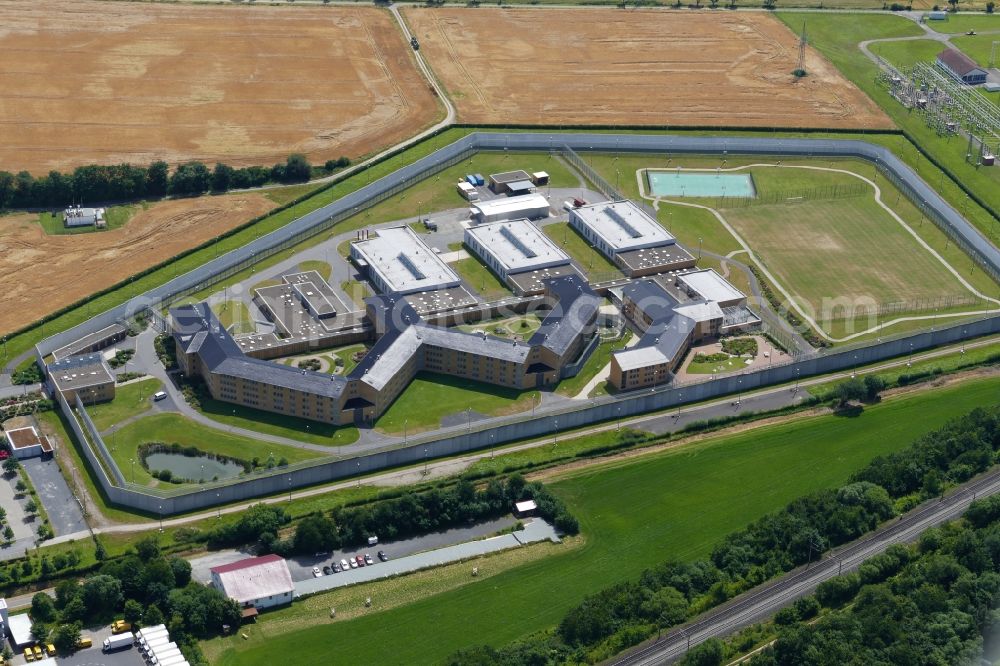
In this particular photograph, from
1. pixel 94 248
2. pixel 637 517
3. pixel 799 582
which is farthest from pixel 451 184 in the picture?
pixel 799 582

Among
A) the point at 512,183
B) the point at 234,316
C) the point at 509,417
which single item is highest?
the point at 234,316

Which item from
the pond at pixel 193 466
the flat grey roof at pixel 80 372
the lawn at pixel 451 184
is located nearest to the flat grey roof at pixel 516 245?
the lawn at pixel 451 184

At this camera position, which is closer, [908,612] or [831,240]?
[908,612]

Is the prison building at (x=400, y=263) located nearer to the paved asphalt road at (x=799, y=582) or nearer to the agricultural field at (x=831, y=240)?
the agricultural field at (x=831, y=240)

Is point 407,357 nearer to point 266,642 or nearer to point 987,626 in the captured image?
point 266,642

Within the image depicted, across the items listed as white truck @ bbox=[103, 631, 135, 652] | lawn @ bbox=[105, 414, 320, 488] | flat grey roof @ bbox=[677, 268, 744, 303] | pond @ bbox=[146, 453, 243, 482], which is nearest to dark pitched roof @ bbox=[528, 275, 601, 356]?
flat grey roof @ bbox=[677, 268, 744, 303]

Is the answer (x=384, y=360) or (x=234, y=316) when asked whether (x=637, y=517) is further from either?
(x=234, y=316)
